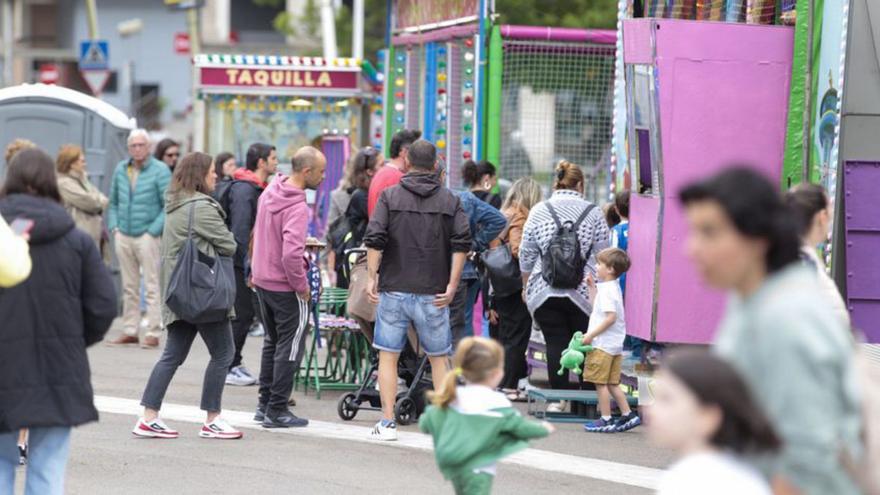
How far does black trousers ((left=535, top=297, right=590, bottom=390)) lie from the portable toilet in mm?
8059

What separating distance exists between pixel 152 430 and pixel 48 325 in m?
3.57

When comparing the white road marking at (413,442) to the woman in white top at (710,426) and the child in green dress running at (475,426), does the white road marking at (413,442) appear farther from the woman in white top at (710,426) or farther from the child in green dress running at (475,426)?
the woman in white top at (710,426)

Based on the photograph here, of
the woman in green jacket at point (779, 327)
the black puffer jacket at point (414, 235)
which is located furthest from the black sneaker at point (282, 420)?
the woman in green jacket at point (779, 327)

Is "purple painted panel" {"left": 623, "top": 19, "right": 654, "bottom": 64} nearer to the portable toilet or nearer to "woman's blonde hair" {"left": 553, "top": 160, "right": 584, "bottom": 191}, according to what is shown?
"woman's blonde hair" {"left": 553, "top": 160, "right": 584, "bottom": 191}

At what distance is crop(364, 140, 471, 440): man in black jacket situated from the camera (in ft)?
31.9

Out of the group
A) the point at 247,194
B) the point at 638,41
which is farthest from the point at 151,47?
the point at 638,41

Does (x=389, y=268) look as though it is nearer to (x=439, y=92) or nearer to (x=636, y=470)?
(x=636, y=470)

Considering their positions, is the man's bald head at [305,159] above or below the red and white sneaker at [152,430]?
above

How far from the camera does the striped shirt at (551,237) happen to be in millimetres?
10930

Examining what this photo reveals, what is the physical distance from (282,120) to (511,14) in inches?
493

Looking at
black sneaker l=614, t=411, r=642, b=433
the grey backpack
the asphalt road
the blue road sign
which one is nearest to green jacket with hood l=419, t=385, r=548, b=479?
the asphalt road

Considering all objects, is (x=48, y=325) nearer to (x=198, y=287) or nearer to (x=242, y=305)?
(x=198, y=287)

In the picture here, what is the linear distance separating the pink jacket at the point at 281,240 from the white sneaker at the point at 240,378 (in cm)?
254

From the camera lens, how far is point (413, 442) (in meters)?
9.84
